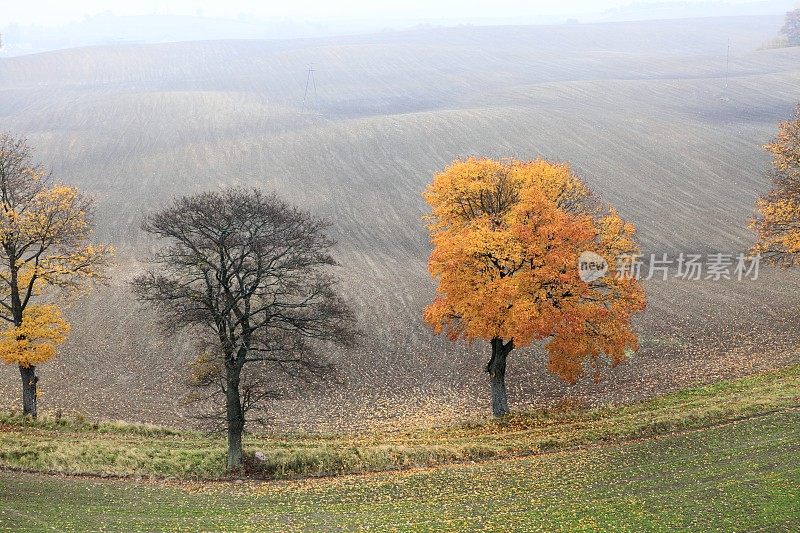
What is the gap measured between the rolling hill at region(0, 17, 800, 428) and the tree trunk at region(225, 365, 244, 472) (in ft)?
22.4

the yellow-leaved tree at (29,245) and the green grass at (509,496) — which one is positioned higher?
the yellow-leaved tree at (29,245)

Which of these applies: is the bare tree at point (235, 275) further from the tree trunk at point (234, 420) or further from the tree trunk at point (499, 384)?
the tree trunk at point (499, 384)

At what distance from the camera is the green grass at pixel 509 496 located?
2098 cm

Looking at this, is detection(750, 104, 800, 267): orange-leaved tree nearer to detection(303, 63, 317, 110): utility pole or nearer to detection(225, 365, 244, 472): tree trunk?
detection(225, 365, 244, 472): tree trunk

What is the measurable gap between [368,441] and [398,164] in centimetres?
4978

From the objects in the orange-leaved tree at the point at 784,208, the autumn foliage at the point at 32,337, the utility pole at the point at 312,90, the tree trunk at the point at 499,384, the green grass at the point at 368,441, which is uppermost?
the utility pole at the point at 312,90

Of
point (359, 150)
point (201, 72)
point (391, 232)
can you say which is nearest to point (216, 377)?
point (391, 232)

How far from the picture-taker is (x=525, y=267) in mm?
33688

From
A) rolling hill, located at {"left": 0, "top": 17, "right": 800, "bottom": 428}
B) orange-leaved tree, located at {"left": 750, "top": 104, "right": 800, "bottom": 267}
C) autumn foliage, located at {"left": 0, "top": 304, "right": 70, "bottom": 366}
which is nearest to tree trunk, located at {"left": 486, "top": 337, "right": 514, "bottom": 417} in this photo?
rolling hill, located at {"left": 0, "top": 17, "right": 800, "bottom": 428}

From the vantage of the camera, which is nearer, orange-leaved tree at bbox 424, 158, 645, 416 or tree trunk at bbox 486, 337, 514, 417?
orange-leaved tree at bbox 424, 158, 645, 416

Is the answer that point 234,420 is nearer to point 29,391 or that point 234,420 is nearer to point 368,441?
point 368,441

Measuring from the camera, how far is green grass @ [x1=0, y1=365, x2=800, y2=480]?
91.4 feet


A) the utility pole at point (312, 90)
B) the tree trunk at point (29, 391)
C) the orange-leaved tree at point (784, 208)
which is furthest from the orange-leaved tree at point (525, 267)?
the utility pole at point (312, 90)

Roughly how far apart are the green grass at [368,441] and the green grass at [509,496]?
121 centimetres
